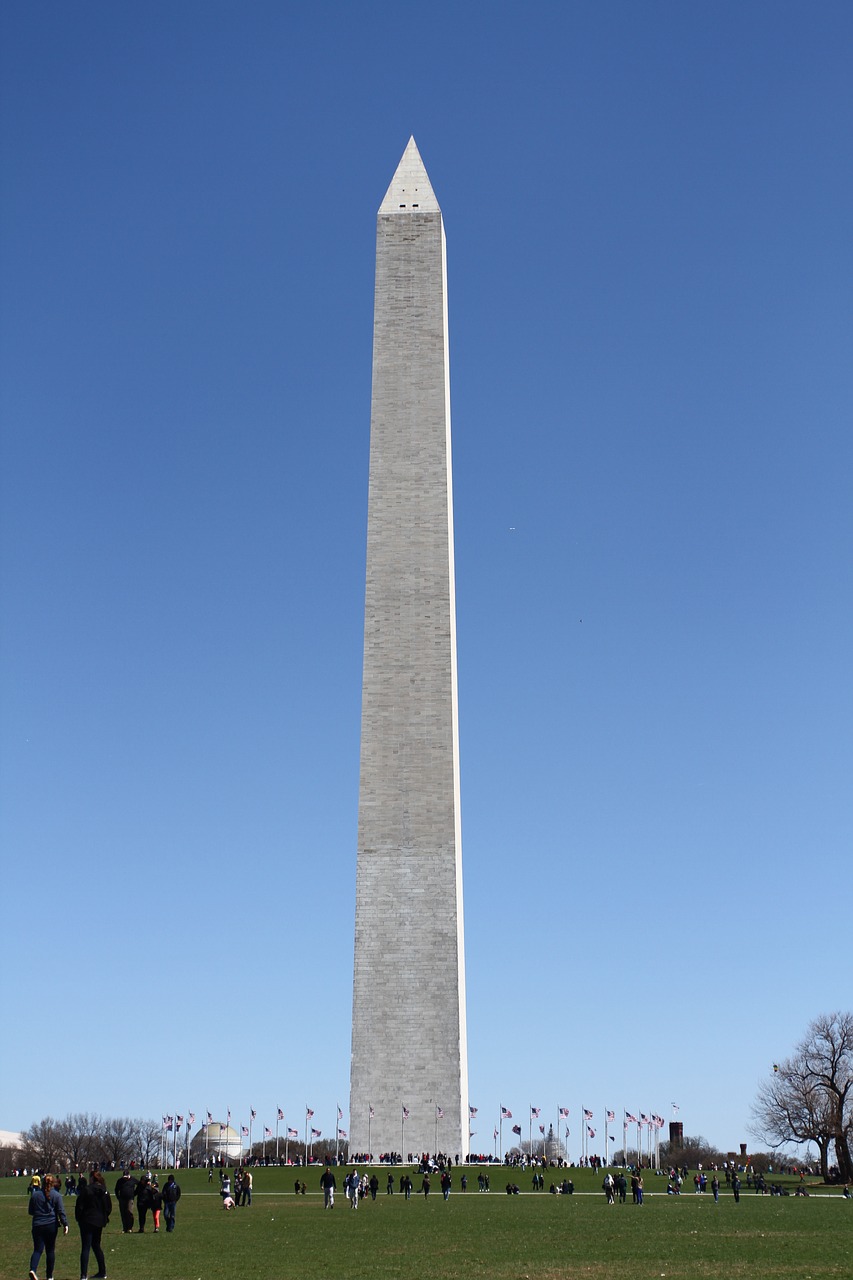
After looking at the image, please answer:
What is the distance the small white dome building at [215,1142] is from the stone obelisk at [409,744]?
36.4m

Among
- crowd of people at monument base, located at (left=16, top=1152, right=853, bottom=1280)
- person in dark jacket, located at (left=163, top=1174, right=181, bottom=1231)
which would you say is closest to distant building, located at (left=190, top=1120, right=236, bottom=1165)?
crowd of people at monument base, located at (left=16, top=1152, right=853, bottom=1280)

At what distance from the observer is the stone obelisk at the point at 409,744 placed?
4203cm

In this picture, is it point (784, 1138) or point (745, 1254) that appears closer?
point (745, 1254)

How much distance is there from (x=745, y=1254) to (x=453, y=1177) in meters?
24.0

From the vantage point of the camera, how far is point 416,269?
49.8 metres

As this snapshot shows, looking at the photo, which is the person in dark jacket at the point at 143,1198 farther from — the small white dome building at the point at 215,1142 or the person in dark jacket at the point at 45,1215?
the small white dome building at the point at 215,1142

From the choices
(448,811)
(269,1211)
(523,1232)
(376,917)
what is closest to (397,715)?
(448,811)

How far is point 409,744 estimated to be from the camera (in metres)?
44.7

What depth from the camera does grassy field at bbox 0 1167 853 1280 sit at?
14742 millimetres

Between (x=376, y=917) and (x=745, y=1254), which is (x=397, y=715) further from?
(x=745, y=1254)

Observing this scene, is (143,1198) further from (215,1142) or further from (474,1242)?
(215,1142)

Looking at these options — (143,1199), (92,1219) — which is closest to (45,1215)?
(92,1219)

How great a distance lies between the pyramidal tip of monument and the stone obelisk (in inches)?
4.4

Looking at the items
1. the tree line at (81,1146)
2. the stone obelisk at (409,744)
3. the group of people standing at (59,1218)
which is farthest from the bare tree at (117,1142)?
the group of people standing at (59,1218)
